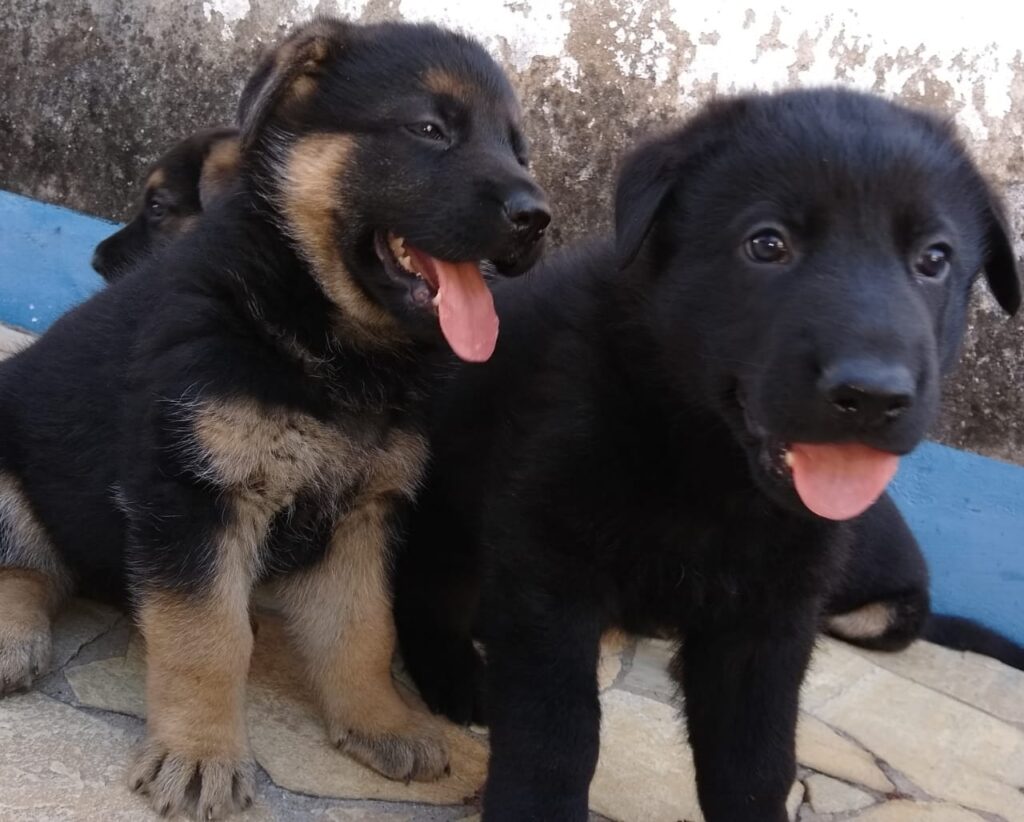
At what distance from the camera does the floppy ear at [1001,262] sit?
2.62 meters

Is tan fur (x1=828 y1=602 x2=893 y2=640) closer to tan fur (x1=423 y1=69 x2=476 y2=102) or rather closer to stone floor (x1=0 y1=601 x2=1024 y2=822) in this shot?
stone floor (x1=0 y1=601 x2=1024 y2=822)

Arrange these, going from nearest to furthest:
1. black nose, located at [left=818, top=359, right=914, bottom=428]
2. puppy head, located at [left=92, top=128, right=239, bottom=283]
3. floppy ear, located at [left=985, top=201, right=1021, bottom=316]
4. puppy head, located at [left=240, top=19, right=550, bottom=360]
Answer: black nose, located at [left=818, top=359, right=914, bottom=428]
floppy ear, located at [left=985, top=201, right=1021, bottom=316]
puppy head, located at [left=240, top=19, right=550, bottom=360]
puppy head, located at [left=92, top=128, right=239, bottom=283]

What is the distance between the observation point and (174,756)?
8.86 ft

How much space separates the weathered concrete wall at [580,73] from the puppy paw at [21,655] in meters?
2.79

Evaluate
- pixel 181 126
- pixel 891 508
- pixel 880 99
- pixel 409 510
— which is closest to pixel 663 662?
pixel 891 508

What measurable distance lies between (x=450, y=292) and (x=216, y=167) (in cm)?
217

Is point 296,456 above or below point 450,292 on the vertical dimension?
below

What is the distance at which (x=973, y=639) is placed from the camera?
15.0 feet

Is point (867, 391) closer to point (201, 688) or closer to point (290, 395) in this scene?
point (290, 395)

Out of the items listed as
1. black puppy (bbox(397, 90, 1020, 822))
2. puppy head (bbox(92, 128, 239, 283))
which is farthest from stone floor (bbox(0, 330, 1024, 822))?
puppy head (bbox(92, 128, 239, 283))

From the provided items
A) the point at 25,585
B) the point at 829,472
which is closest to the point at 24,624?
the point at 25,585

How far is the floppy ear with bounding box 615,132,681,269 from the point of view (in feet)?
8.07

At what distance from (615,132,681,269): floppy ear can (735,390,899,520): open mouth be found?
474 mm

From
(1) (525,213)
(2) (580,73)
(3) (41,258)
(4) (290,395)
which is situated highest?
(1) (525,213)
